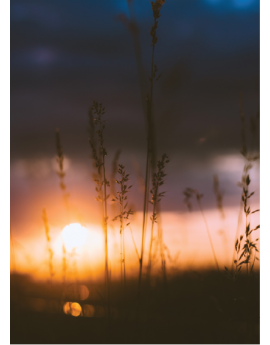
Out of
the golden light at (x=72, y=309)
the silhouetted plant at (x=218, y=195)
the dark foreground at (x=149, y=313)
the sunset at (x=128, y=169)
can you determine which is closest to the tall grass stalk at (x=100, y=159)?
the sunset at (x=128, y=169)

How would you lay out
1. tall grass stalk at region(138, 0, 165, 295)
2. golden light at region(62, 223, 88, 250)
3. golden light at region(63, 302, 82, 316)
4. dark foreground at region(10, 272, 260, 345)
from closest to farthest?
tall grass stalk at region(138, 0, 165, 295) → dark foreground at region(10, 272, 260, 345) → golden light at region(63, 302, 82, 316) → golden light at region(62, 223, 88, 250)

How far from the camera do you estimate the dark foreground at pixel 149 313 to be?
1190 mm

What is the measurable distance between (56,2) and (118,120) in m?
0.88

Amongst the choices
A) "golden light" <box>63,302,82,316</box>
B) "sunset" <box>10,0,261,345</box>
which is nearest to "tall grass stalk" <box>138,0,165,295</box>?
"sunset" <box>10,0,261,345</box>

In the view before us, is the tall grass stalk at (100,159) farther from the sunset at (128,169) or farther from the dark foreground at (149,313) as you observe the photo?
the dark foreground at (149,313)

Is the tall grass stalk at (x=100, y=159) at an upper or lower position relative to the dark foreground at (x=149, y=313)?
upper

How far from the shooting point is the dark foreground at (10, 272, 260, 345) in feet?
3.91

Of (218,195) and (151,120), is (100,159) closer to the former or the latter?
(151,120)

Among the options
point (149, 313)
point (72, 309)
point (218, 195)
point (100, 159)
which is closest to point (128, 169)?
point (100, 159)

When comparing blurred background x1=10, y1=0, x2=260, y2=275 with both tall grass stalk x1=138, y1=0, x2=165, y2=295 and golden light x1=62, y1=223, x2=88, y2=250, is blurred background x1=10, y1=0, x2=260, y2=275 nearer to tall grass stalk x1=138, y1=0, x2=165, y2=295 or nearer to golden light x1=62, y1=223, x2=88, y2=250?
golden light x1=62, y1=223, x2=88, y2=250

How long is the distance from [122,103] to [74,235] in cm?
84

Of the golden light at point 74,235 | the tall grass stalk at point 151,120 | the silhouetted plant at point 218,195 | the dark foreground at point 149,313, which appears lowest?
the dark foreground at point 149,313

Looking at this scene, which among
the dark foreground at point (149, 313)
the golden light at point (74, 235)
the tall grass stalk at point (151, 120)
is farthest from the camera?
the golden light at point (74, 235)

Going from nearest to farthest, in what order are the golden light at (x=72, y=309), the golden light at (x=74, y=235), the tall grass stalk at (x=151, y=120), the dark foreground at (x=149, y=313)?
the tall grass stalk at (x=151, y=120), the dark foreground at (x=149, y=313), the golden light at (x=72, y=309), the golden light at (x=74, y=235)
